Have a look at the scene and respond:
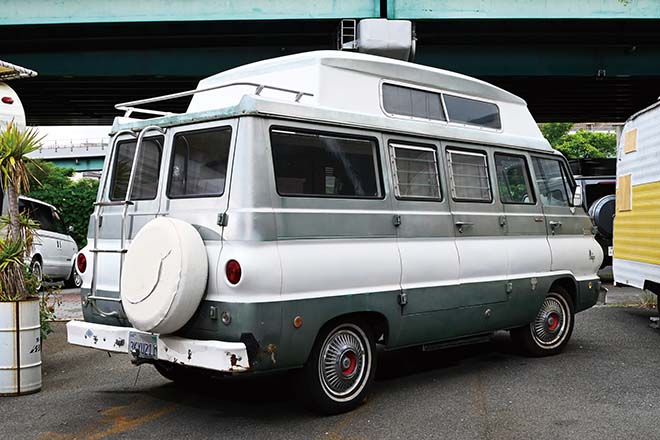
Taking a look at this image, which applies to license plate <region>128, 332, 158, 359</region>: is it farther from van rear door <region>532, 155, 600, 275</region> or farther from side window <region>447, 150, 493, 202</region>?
van rear door <region>532, 155, 600, 275</region>

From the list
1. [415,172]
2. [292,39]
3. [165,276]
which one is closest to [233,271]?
[165,276]

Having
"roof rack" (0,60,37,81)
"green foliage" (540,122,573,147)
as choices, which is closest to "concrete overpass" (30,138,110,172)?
"green foliage" (540,122,573,147)

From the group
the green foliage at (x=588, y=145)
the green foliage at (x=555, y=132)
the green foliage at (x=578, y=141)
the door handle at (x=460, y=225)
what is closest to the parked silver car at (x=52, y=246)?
the door handle at (x=460, y=225)

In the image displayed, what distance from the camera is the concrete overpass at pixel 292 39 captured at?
15.7 metres

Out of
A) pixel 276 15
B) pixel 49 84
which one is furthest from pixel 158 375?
pixel 49 84

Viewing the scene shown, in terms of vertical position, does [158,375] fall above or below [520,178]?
below

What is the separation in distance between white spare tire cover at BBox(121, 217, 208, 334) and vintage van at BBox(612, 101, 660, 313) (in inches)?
270

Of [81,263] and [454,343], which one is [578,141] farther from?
[81,263]

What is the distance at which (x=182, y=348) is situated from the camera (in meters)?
5.75

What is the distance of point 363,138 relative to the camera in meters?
6.72

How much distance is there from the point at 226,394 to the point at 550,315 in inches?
154

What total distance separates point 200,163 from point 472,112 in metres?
3.26

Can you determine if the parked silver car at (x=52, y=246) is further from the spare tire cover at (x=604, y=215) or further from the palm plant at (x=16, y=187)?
the spare tire cover at (x=604, y=215)

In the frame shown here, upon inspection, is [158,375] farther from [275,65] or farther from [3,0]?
[3,0]
